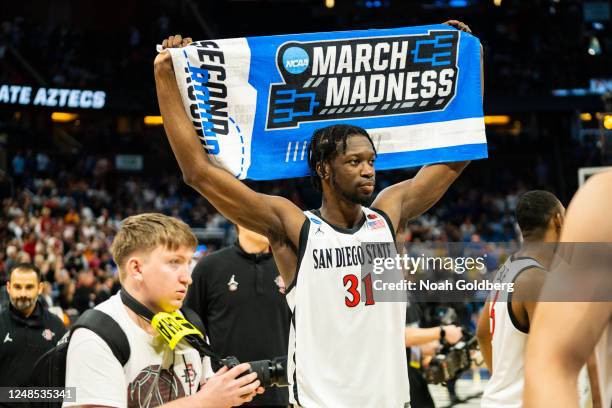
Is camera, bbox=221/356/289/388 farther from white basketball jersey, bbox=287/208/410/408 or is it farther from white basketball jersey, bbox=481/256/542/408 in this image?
white basketball jersey, bbox=481/256/542/408

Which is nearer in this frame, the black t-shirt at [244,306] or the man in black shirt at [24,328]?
→ the black t-shirt at [244,306]

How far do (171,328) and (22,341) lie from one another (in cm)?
444

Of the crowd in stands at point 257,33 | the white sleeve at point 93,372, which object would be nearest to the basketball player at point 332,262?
the white sleeve at point 93,372

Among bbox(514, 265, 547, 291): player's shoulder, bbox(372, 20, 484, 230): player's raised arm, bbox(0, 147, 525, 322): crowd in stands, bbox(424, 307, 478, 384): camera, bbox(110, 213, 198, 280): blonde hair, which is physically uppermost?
bbox(0, 147, 525, 322): crowd in stands

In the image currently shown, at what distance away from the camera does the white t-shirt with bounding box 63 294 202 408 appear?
269 centimetres

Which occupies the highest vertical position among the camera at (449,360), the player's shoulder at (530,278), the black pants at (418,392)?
the player's shoulder at (530,278)

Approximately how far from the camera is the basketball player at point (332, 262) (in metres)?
3.59

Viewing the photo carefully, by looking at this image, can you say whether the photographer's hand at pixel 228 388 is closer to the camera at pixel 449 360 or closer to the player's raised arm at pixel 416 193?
the player's raised arm at pixel 416 193

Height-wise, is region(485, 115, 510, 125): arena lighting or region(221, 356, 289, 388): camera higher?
region(485, 115, 510, 125): arena lighting

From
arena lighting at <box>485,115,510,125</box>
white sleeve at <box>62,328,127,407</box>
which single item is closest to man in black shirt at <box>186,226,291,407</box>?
white sleeve at <box>62,328,127,407</box>

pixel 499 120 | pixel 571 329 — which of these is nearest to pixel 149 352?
pixel 571 329

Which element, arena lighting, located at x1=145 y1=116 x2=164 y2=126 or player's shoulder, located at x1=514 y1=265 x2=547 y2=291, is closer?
player's shoulder, located at x1=514 y1=265 x2=547 y2=291

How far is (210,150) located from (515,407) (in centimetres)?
191

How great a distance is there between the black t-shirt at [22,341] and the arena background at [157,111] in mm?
11361
